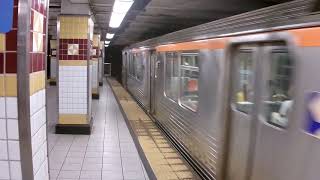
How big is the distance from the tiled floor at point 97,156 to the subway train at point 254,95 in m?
0.88

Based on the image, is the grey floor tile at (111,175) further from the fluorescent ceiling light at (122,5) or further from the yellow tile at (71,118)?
the fluorescent ceiling light at (122,5)

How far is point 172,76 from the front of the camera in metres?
7.34

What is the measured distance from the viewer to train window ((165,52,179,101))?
22.8 feet

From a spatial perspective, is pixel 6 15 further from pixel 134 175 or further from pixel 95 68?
pixel 95 68

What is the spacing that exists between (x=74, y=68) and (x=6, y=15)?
577cm

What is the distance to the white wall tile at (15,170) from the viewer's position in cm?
243

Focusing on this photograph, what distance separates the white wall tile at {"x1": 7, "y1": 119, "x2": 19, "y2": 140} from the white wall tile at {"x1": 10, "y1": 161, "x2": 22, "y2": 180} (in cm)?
16

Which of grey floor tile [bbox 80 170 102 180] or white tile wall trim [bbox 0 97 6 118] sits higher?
white tile wall trim [bbox 0 97 6 118]

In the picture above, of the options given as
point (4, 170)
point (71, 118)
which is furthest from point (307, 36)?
point (71, 118)

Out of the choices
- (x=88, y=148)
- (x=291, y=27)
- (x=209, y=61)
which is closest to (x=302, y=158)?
(x=291, y=27)

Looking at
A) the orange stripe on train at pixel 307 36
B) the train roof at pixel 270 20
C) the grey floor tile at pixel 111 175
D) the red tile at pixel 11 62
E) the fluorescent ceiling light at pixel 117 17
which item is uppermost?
the fluorescent ceiling light at pixel 117 17

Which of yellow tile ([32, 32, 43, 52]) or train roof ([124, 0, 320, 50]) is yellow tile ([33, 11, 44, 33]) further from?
train roof ([124, 0, 320, 50])

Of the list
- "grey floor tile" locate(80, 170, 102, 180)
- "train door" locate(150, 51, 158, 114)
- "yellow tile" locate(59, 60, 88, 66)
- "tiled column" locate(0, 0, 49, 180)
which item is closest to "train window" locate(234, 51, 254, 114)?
"tiled column" locate(0, 0, 49, 180)

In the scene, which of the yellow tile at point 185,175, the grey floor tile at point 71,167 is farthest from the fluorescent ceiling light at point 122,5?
the yellow tile at point 185,175
